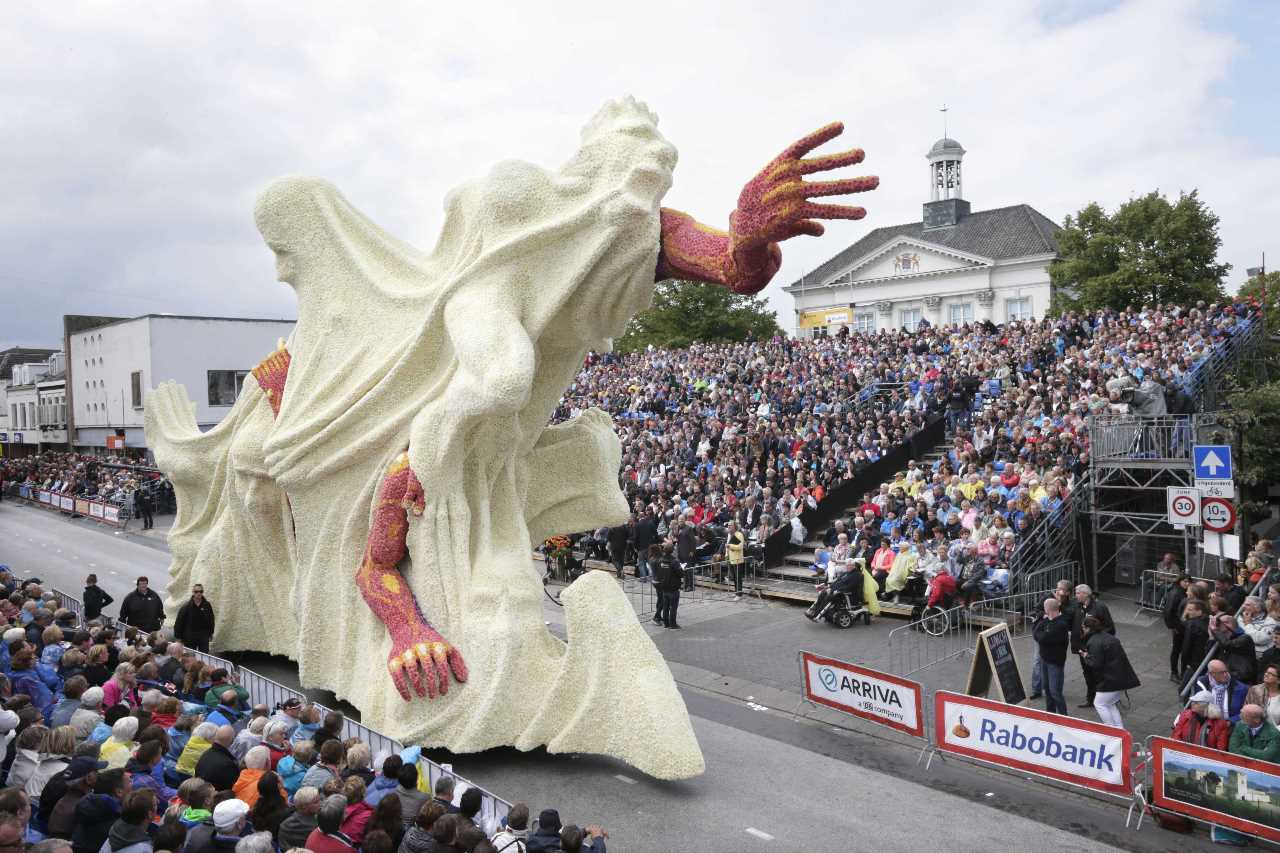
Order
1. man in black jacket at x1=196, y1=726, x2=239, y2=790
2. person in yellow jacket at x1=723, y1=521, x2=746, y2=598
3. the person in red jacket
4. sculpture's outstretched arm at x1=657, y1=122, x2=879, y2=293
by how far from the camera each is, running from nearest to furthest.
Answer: man in black jacket at x1=196, y1=726, x2=239, y2=790
the person in red jacket
sculpture's outstretched arm at x1=657, y1=122, x2=879, y2=293
person in yellow jacket at x1=723, y1=521, x2=746, y2=598

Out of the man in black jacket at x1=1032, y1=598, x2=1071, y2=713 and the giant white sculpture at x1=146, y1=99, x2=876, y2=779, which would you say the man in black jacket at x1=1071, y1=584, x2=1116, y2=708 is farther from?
the giant white sculpture at x1=146, y1=99, x2=876, y2=779

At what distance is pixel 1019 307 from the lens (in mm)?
50906

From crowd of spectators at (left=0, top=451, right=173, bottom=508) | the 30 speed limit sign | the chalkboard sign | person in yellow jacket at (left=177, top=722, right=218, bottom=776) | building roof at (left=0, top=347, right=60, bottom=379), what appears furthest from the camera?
building roof at (left=0, top=347, right=60, bottom=379)

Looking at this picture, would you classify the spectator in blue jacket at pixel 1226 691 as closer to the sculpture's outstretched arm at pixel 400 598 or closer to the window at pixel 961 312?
the sculpture's outstretched arm at pixel 400 598

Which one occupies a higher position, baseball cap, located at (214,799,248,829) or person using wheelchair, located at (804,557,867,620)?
baseball cap, located at (214,799,248,829)

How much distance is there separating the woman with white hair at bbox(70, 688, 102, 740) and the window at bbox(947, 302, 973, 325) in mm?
51751

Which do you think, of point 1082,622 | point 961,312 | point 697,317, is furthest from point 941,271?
point 1082,622

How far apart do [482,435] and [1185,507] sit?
968 centimetres

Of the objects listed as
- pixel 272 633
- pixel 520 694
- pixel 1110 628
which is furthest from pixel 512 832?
pixel 272 633

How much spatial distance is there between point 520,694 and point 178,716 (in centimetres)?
290

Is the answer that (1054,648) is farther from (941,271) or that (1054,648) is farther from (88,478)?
(941,271)

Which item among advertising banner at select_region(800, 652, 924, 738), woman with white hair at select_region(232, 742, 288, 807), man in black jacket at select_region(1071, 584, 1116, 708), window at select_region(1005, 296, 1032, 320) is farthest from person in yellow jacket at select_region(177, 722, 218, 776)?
window at select_region(1005, 296, 1032, 320)

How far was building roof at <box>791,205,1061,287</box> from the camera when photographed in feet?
168

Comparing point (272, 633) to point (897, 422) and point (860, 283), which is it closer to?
point (897, 422)
